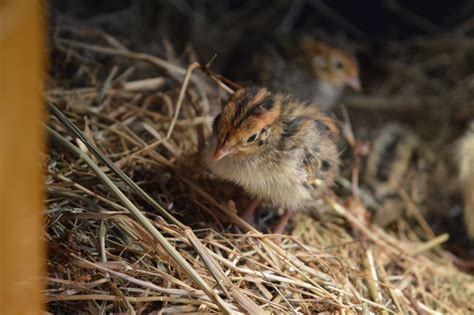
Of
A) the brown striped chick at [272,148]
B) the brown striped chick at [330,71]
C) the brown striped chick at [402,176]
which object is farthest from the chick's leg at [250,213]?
the brown striped chick at [330,71]

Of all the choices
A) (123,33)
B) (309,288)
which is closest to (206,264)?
(309,288)

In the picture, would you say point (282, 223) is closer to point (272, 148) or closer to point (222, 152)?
point (272, 148)

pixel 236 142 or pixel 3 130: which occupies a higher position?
pixel 3 130

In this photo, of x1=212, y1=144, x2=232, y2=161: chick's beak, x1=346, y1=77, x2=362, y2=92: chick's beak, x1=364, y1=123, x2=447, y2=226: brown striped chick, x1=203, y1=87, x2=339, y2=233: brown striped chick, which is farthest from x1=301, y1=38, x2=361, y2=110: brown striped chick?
x1=212, y1=144, x2=232, y2=161: chick's beak

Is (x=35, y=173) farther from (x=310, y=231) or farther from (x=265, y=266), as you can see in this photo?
(x=310, y=231)

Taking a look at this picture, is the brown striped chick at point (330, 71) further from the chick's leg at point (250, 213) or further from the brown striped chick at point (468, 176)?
the chick's leg at point (250, 213)

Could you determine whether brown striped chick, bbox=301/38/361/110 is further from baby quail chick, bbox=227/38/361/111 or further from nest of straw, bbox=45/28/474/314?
nest of straw, bbox=45/28/474/314
